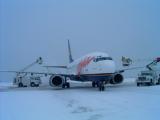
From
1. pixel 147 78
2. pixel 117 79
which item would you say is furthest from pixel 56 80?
pixel 147 78

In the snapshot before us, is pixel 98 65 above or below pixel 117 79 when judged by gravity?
above

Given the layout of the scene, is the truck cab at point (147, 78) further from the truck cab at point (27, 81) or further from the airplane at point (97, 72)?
the truck cab at point (27, 81)

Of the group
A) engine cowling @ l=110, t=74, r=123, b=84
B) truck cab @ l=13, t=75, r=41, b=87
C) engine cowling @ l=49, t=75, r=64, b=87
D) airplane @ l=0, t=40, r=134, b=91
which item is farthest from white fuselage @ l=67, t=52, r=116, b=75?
truck cab @ l=13, t=75, r=41, b=87

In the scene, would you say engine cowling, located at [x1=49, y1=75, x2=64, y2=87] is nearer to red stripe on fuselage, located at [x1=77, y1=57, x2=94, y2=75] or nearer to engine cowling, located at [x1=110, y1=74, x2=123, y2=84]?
red stripe on fuselage, located at [x1=77, y1=57, x2=94, y2=75]

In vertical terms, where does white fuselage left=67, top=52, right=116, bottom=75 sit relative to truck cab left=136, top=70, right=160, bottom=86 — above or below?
above

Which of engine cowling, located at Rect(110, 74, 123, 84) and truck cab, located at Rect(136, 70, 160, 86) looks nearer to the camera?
engine cowling, located at Rect(110, 74, 123, 84)

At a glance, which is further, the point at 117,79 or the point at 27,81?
the point at 27,81

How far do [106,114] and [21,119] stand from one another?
2791 mm

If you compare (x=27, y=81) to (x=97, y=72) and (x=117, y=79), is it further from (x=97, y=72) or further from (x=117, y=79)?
(x=97, y=72)

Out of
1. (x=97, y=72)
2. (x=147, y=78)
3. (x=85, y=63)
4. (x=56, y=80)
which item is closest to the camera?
(x=97, y=72)

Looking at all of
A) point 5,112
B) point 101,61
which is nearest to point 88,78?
point 101,61

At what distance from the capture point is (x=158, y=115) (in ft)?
30.2

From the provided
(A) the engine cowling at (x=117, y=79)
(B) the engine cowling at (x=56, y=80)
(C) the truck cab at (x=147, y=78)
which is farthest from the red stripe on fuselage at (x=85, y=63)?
(C) the truck cab at (x=147, y=78)

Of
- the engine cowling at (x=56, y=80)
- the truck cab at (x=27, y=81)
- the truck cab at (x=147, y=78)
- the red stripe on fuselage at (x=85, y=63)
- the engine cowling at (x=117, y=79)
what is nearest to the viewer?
the red stripe on fuselage at (x=85, y=63)
